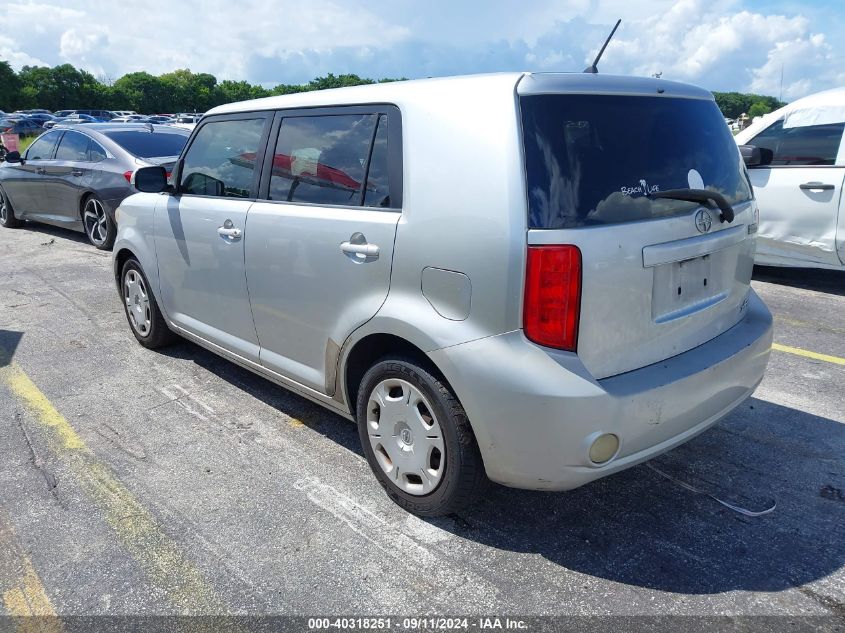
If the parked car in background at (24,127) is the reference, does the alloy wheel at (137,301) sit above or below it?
below

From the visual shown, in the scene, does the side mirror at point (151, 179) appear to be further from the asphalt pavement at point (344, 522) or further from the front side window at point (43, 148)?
the front side window at point (43, 148)

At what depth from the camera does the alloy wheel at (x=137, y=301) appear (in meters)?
4.89

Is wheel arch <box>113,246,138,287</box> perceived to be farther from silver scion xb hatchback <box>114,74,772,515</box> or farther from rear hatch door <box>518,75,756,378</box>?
rear hatch door <box>518,75,756,378</box>

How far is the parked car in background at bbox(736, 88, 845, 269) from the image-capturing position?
6.02 metres

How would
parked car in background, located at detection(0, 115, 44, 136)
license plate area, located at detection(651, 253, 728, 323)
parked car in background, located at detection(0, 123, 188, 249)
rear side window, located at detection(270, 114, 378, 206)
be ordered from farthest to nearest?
parked car in background, located at detection(0, 115, 44, 136), parked car in background, located at detection(0, 123, 188, 249), rear side window, located at detection(270, 114, 378, 206), license plate area, located at detection(651, 253, 728, 323)

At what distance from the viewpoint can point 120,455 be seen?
3523 millimetres

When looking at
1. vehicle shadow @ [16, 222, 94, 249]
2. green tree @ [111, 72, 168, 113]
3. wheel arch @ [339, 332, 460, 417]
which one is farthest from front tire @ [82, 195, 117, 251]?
green tree @ [111, 72, 168, 113]

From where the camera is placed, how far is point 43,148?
9.66m

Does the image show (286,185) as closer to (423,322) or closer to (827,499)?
(423,322)

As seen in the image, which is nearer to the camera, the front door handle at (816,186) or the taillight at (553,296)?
the taillight at (553,296)

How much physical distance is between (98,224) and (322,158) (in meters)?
6.81

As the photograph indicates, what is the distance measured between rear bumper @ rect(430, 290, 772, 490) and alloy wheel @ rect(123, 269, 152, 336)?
10.4ft

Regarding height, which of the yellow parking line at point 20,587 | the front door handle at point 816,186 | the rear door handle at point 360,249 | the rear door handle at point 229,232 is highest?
the rear door handle at point 360,249

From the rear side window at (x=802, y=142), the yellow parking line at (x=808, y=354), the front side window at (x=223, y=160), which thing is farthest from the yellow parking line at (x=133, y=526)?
the rear side window at (x=802, y=142)
